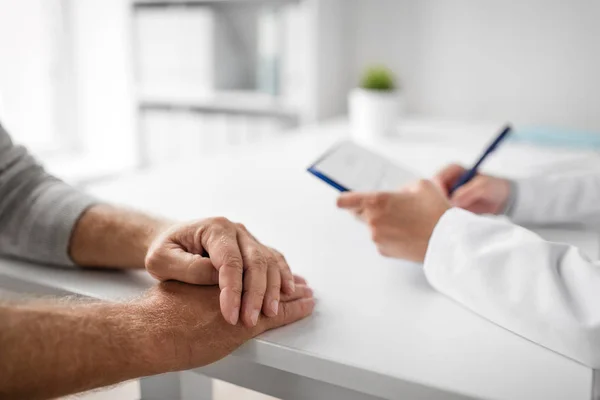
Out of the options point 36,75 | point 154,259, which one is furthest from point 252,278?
point 36,75

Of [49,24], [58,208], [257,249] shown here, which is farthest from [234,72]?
[257,249]

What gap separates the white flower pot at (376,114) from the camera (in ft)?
5.75

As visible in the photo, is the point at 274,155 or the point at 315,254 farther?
the point at 274,155

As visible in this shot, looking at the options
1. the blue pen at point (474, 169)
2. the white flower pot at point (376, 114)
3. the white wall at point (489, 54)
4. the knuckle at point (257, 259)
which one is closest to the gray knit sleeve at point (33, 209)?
the knuckle at point (257, 259)

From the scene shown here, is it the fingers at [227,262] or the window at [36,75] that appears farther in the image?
the window at [36,75]

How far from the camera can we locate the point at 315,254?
812mm

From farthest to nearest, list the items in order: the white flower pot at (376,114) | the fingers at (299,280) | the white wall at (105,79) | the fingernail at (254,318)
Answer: the white wall at (105,79) < the white flower pot at (376,114) < the fingers at (299,280) < the fingernail at (254,318)

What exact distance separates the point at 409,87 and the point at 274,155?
1.12m

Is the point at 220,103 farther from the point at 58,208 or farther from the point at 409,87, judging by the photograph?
the point at 58,208

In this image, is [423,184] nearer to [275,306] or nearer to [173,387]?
[275,306]

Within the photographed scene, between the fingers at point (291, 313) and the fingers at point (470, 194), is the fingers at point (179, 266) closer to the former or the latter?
the fingers at point (291, 313)

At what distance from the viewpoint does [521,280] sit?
0.61 meters

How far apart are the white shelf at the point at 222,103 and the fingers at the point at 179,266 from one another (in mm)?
1762

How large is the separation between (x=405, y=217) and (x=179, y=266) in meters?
0.29
